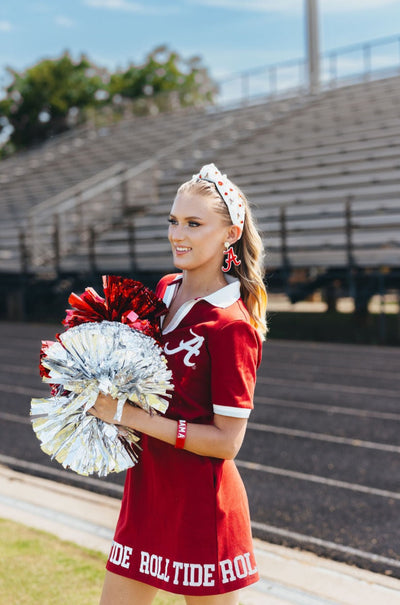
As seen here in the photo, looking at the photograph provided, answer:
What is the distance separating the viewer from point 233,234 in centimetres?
204

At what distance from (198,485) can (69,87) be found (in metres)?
43.4

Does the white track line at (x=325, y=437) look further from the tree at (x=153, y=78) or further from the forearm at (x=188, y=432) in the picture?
the tree at (x=153, y=78)

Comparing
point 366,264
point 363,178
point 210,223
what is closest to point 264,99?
point 363,178

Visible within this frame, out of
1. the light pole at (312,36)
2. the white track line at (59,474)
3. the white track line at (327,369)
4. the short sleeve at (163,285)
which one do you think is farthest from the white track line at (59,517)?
the light pole at (312,36)

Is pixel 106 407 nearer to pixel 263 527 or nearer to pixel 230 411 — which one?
pixel 230 411

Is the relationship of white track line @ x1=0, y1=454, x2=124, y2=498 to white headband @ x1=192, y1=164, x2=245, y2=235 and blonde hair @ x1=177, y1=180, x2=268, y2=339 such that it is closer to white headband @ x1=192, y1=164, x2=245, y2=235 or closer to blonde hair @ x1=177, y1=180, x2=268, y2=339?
blonde hair @ x1=177, y1=180, x2=268, y2=339

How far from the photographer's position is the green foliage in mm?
41750

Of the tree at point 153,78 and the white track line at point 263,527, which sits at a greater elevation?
the tree at point 153,78

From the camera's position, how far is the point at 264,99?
2486cm

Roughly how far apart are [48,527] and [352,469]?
2.42 meters

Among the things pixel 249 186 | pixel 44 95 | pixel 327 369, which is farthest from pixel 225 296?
pixel 44 95

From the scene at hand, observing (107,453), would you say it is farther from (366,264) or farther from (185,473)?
(366,264)

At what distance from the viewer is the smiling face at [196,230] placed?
1972 mm

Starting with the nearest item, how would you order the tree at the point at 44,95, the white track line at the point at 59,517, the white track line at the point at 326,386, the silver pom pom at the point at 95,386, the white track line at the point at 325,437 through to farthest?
1. the silver pom pom at the point at 95,386
2. the white track line at the point at 59,517
3. the white track line at the point at 325,437
4. the white track line at the point at 326,386
5. the tree at the point at 44,95
